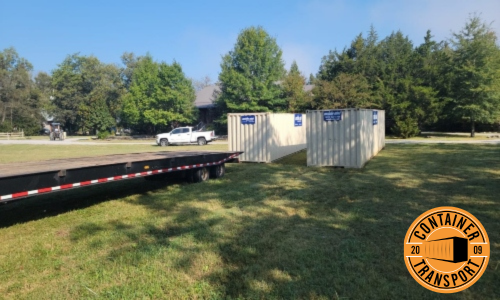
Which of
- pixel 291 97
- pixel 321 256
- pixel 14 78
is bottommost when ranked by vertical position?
pixel 321 256

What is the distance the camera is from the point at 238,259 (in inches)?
178

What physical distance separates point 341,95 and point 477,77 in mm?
11727

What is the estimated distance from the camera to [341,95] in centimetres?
3095

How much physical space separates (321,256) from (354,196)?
372 cm

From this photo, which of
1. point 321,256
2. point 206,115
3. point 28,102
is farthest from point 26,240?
point 28,102

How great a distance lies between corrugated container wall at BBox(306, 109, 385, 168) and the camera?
1245 centimetres

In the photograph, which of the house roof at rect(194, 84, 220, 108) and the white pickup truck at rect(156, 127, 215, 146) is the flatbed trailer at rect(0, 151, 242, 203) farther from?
the house roof at rect(194, 84, 220, 108)

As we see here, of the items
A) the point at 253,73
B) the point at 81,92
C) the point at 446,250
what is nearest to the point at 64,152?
the point at 253,73

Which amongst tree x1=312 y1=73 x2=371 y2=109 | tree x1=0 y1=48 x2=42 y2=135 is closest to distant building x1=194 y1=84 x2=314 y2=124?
tree x1=312 y1=73 x2=371 y2=109

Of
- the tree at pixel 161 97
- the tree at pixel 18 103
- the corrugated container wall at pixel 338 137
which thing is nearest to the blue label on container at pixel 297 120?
the corrugated container wall at pixel 338 137

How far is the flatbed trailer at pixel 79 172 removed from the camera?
5305 millimetres

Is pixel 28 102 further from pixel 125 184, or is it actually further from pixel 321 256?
pixel 321 256

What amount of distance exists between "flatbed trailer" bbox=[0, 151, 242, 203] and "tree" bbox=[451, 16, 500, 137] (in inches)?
1159

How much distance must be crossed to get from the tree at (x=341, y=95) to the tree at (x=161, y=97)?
17181mm
